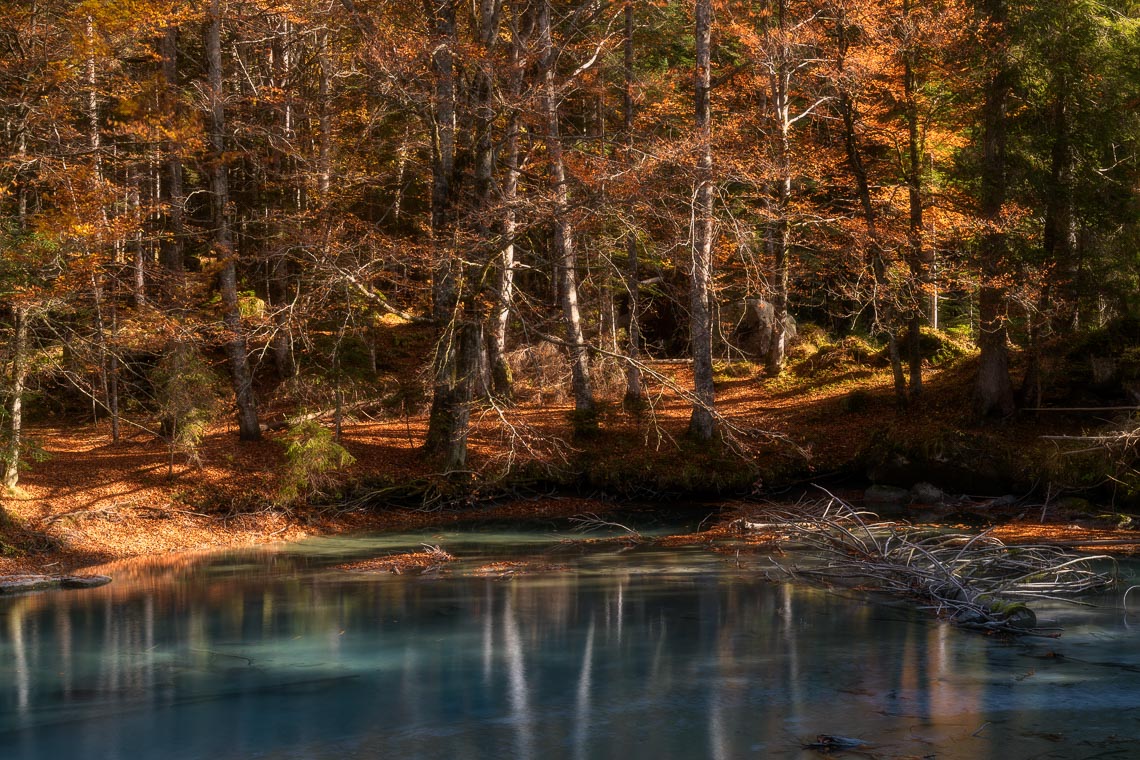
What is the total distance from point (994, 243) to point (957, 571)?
9.42 m

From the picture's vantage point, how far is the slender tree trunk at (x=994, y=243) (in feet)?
60.2

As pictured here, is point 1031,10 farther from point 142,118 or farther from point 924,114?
point 142,118

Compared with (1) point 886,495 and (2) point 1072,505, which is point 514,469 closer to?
(1) point 886,495

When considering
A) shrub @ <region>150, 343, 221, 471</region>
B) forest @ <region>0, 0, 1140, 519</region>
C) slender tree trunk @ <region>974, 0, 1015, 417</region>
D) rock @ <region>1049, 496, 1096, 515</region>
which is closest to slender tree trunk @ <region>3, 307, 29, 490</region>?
forest @ <region>0, 0, 1140, 519</region>

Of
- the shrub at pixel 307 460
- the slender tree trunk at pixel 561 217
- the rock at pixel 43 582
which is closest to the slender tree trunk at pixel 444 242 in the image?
the slender tree trunk at pixel 561 217

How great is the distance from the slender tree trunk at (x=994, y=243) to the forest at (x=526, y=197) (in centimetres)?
5

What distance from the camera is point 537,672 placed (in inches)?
370

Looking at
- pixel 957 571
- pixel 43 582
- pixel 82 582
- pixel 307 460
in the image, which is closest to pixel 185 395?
pixel 307 460

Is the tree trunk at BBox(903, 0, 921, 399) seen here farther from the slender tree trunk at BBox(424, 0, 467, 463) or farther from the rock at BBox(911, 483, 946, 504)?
the slender tree trunk at BBox(424, 0, 467, 463)


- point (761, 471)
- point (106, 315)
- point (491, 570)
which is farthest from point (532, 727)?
point (106, 315)

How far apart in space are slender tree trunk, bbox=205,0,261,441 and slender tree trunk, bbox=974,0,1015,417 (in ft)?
44.9

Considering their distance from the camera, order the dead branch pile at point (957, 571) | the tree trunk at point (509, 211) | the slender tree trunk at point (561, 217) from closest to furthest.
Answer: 1. the dead branch pile at point (957, 571)
2. the tree trunk at point (509, 211)
3. the slender tree trunk at point (561, 217)

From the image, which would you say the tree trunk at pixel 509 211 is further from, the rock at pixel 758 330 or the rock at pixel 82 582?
the rock at pixel 758 330

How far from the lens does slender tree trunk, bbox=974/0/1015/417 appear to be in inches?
723
